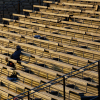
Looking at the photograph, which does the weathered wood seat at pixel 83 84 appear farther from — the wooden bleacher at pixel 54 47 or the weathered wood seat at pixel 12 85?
the weathered wood seat at pixel 12 85

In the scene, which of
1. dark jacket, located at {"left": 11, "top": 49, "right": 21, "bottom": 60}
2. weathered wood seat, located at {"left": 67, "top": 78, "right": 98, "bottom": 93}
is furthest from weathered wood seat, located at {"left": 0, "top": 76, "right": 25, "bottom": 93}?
weathered wood seat, located at {"left": 67, "top": 78, "right": 98, "bottom": 93}

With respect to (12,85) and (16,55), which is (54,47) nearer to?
(16,55)

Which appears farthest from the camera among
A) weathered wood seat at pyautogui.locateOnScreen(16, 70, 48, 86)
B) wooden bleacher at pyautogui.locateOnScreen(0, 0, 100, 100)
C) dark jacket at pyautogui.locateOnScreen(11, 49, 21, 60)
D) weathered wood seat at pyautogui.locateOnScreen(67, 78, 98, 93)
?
dark jacket at pyautogui.locateOnScreen(11, 49, 21, 60)

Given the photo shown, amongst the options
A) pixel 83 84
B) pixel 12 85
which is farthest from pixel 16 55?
pixel 83 84

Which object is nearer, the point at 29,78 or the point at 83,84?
the point at 83,84

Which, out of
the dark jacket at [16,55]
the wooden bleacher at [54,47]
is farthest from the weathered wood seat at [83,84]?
the dark jacket at [16,55]

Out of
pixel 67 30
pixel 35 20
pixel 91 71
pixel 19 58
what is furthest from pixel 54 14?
pixel 91 71

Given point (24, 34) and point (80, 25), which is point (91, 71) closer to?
point (80, 25)

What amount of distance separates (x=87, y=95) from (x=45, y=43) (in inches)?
64.5

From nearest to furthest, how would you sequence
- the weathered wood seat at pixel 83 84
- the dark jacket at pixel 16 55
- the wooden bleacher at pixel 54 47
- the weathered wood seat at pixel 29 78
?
the weathered wood seat at pixel 83 84
the wooden bleacher at pixel 54 47
the weathered wood seat at pixel 29 78
the dark jacket at pixel 16 55

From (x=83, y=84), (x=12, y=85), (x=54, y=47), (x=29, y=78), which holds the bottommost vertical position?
(x=12, y=85)

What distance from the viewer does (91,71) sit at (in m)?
3.45

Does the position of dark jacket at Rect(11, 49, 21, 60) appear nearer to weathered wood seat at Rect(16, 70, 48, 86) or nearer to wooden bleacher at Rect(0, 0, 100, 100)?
wooden bleacher at Rect(0, 0, 100, 100)

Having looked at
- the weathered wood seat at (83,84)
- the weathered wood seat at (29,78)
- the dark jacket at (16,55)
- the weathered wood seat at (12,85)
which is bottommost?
the weathered wood seat at (12,85)
